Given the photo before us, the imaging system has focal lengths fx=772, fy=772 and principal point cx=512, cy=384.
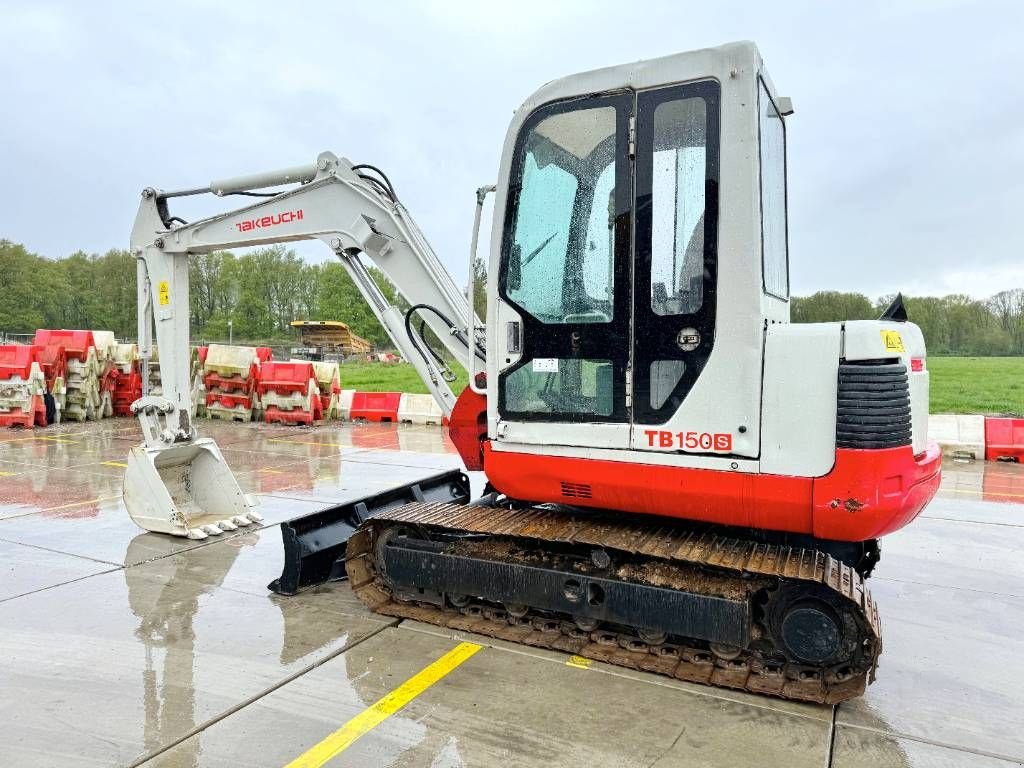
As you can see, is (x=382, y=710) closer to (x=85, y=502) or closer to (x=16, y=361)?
(x=85, y=502)

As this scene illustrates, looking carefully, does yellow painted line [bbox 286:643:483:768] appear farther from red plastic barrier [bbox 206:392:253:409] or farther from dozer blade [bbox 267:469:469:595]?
red plastic barrier [bbox 206:392:253:409]

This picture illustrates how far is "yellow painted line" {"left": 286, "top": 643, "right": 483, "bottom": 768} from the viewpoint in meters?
3.42

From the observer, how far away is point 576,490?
176 inches

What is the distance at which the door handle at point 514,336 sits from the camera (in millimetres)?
4520

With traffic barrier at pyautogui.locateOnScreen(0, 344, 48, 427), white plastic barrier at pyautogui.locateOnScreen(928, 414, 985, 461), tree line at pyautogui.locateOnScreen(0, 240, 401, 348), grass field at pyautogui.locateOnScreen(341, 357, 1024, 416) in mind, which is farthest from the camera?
tree line at pyautogui.locateOnScreen(0, 240, 401, 348)

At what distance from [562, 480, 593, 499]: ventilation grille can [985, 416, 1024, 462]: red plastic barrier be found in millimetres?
9869

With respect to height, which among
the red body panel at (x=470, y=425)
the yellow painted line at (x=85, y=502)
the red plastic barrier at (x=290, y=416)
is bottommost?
the yellow painted line at (x=85, y=502)

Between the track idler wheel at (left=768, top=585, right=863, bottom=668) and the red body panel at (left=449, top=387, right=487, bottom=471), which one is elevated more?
the red body panel at (left=449, top=387, right=487, bottom=471)

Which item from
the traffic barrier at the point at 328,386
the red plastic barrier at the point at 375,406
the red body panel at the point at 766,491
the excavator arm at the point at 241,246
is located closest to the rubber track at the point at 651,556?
the red body panel at the point at 766,491

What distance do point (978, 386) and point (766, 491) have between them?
28419mm

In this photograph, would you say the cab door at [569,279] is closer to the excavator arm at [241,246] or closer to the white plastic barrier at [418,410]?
the excavator arm at [241,246]

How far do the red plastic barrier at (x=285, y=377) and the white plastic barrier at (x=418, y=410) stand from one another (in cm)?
196

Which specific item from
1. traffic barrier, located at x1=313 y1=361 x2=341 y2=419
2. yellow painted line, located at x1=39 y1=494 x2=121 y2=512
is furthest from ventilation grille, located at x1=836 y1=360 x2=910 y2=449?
traffic barrier, located at x1=313 y1=361 x2=341 y2=419

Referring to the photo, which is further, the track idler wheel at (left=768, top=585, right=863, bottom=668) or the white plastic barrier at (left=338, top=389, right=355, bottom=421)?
the white plastic barrier at (left=338, top=389, right=355, bottom=421)
